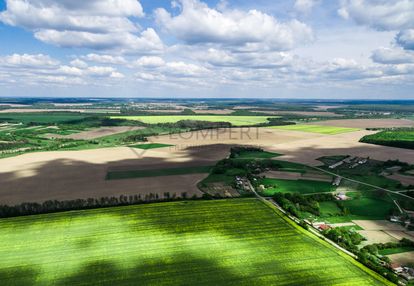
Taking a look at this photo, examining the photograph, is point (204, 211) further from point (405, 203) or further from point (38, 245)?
point (405, 203)

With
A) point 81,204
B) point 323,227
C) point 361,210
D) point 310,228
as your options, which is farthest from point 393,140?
point 81,204

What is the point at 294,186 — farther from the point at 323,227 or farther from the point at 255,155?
the point at 255,155

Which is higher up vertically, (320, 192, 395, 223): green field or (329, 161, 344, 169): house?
(329, 161, 344, 169): house

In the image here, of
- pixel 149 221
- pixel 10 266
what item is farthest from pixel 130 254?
pixel 10 266

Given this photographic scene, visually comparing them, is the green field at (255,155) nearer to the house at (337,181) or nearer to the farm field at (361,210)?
the house at (337,181)

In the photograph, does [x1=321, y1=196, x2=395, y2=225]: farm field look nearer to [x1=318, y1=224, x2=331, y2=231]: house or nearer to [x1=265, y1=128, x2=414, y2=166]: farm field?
[x1=318, y1=224, x2=331, y2=231]: house

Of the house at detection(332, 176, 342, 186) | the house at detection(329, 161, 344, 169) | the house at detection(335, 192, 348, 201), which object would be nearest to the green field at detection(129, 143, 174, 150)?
the house at detection(329, 161, 344, 169)

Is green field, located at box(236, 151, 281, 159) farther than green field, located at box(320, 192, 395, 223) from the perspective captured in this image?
Yes
